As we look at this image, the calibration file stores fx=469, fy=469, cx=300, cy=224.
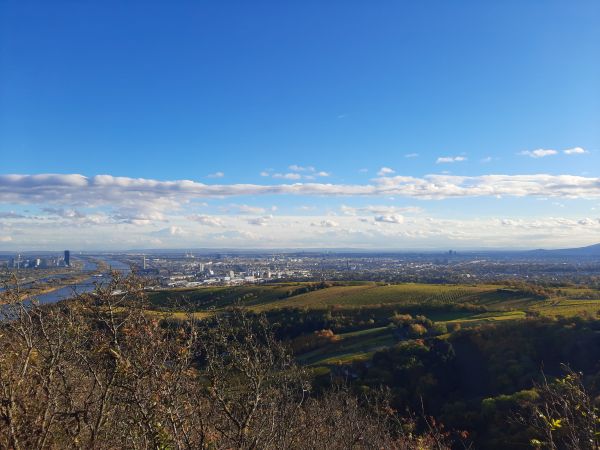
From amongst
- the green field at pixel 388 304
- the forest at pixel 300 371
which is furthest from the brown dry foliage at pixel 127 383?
the green field at pixel 388 304

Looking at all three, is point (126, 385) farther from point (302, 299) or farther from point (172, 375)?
point (302, 299)

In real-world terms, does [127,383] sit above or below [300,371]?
above

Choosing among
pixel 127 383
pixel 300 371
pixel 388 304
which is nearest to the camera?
pixel 127 383

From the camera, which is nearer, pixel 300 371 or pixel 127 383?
pixel 127 383

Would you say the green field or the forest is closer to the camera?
the forest

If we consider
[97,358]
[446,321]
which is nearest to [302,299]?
[446,321]

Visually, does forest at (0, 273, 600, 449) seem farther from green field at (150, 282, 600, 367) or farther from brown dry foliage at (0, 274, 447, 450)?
green field at (150, 282, 600, 367)

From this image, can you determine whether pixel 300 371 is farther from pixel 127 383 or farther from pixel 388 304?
pixel 388 304

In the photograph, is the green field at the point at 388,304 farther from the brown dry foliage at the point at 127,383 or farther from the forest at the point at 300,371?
the brown dry foliage at the point at 127,383

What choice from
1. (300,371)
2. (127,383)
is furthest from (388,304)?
(127,383)

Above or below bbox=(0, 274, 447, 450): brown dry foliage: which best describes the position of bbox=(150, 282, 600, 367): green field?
below

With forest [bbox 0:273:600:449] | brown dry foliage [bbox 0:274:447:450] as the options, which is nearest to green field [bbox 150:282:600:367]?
forest [bbox 0:273:600:449]
